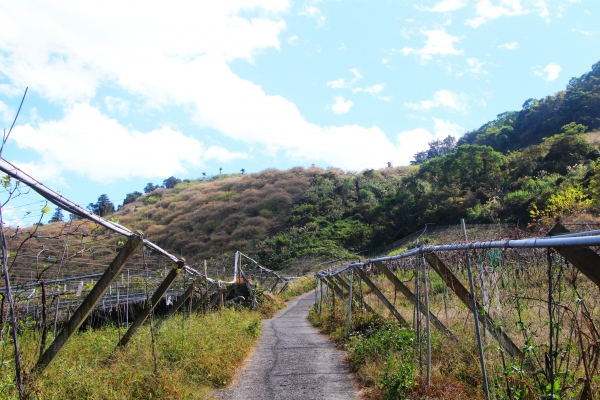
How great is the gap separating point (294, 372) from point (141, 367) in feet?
8.98

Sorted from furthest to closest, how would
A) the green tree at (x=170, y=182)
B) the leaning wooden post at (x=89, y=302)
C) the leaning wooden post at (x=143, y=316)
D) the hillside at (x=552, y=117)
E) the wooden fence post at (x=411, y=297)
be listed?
1. the green tree at (x=170, y=182)
2. the hillside at (x=552, y=117)
3. the leaning wooden post at (x=143, y=316)
4. the wooden fence post at (x=411, y=297)
5. the leaning wooden post at (x=89, y=302)

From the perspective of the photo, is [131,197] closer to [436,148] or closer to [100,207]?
[436,148]

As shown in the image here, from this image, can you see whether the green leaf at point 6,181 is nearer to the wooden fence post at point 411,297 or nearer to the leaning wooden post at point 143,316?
the leaning wooden post at point 143,316

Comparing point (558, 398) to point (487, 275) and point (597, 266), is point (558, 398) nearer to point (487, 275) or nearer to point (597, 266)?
point (597, 266)

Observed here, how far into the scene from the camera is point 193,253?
1957 inches

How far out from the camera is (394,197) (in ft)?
154

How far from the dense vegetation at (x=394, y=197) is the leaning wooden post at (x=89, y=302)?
18.9 meters

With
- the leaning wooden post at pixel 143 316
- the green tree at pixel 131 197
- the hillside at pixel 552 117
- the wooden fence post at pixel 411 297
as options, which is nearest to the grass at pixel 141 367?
the leaning wooden post at pixel 143 316

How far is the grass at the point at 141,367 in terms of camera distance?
4766mm

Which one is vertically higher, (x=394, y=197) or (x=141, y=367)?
(x=394, y=197)

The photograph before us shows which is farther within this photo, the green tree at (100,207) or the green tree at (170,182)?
the green tree at (170,182)

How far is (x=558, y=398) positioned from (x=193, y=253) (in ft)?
160

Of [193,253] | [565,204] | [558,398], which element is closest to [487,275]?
[558,398]

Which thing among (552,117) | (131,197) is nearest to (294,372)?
(552,117)
